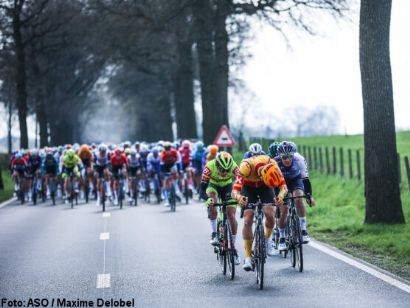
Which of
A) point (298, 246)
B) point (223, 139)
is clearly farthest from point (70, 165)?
point (298, 246)

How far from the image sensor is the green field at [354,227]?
1330cm

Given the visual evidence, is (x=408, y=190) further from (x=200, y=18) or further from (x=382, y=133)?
(x=200, y=18)

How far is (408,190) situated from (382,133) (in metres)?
5.27

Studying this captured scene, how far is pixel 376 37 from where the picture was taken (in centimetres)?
1616

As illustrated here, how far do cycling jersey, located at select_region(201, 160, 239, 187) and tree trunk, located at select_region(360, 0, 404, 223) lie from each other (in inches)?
177

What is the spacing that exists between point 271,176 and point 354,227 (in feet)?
19.8

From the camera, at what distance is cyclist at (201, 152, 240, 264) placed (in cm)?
1230

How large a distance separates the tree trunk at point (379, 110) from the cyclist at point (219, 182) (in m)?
4.40

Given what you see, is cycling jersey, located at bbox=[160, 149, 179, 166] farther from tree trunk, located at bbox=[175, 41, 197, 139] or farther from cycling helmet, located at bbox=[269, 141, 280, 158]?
tree trunk, located at bbox=[175, 41, 197, 139]

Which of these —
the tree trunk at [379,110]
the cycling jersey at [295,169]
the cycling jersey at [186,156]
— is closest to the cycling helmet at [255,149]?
the cycling jersey at [295,169]

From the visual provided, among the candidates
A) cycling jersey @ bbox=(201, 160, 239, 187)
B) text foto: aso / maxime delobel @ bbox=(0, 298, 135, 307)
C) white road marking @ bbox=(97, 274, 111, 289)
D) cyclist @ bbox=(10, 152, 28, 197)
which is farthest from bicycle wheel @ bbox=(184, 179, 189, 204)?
text foto: aso / maxime delobel @ bbox=(0, 298, 135, 307)

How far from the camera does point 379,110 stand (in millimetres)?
16328

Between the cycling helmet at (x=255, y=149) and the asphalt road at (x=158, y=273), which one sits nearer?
the asphalt road at (x=158, y=273)

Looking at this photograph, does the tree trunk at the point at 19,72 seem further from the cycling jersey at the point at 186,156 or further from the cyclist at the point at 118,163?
the cyclist at the point at 118,163
